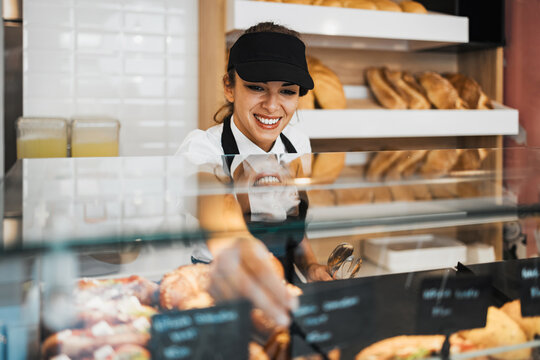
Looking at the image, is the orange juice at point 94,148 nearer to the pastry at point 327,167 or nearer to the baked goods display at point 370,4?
the baked goods display at point 370,4

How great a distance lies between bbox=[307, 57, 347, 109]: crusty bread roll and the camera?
220 cm

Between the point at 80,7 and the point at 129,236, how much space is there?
1.92m

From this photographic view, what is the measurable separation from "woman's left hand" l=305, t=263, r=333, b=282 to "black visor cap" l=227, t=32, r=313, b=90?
0.50 metres

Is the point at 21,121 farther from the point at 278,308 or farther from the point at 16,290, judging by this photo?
the point at 278,308

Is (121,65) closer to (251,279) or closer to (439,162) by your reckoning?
(439,162)

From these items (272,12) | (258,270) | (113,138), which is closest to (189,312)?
(258,270)

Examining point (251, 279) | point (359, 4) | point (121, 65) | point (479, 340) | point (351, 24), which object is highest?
point (359, 4)

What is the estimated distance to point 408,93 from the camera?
239 cm

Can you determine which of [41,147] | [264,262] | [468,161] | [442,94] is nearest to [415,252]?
[468,161]

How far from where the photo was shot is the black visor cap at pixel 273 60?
3.66 feet

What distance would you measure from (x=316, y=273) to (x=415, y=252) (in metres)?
0.16

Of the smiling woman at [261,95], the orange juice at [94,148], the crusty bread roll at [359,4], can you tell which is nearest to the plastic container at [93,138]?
the orange juice at [94,148]

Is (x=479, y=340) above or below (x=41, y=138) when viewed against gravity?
below

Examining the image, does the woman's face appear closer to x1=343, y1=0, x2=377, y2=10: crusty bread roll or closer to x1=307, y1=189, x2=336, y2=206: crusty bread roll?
x1=307, y1=189, x2=336, y2=206: crusty bread roll
